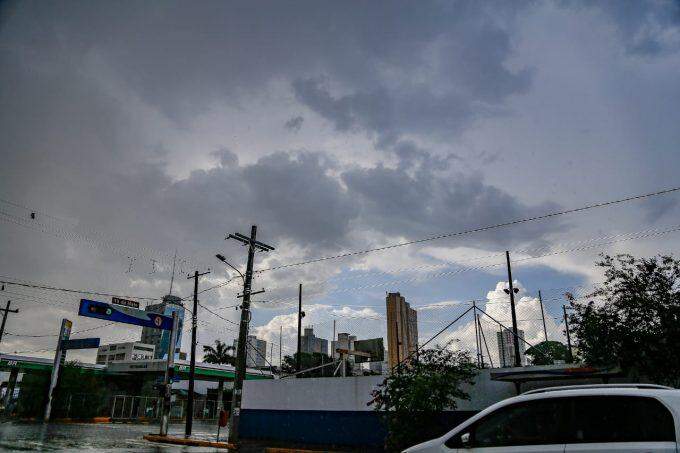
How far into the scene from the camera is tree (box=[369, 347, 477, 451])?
1377 cm

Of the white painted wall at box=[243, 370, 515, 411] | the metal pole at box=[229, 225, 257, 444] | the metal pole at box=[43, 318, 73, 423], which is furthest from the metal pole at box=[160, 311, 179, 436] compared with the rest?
the metal pole at box=[43, 318, 73, 423]

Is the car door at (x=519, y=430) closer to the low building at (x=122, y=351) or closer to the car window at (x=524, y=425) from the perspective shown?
the car window at (x=524, y=425)

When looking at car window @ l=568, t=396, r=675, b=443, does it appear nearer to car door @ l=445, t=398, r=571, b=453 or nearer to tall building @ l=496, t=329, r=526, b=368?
car door @ l=445, t=398, r=571, b=453

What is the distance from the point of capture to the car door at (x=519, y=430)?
5.59 metres

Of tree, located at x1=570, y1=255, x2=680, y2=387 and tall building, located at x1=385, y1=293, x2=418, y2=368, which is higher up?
tall building, located at x1=385, y1=293, x2=418, y2=368

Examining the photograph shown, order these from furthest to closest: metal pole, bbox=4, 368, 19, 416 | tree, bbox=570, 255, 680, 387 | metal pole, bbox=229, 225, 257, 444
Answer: metal pole, bbox=4, 368, 19, 416, metal pole, bbox=229, 225, 257, 444, tree, bbox=570, 255, 680, 387

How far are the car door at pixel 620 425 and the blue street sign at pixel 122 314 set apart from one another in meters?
24.4

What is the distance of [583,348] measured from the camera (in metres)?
13.4

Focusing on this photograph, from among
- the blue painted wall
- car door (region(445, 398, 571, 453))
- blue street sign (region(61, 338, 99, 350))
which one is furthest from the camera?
blue street sign (region(61, 338, 99, 350))

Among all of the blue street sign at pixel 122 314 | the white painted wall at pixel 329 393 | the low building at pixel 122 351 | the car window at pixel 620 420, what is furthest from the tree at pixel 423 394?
the low building at pixel 122 351

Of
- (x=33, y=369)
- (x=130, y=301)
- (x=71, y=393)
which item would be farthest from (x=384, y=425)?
(x=33, y=369)

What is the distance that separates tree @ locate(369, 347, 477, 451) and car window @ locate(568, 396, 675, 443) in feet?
28.4

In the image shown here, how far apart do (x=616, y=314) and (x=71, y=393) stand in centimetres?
4090

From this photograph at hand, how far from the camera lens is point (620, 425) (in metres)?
5.23
